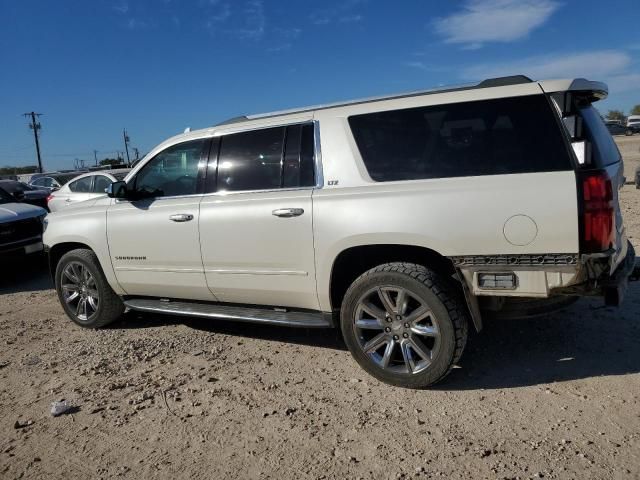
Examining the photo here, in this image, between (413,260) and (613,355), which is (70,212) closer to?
(413,260)

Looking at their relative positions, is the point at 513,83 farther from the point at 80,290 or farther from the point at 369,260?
the point at 80,290

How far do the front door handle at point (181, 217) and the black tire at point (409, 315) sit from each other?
1589 millimetres

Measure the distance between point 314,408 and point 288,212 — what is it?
140cm

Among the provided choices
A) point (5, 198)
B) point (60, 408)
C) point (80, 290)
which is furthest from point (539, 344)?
point (5, 198)

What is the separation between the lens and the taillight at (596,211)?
3.05 meters

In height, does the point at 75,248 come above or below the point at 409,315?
above

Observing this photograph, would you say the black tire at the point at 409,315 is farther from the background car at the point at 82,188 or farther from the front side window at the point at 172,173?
the background car at the point at 82,188

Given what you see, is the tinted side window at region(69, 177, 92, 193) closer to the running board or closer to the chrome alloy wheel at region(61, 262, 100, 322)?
the chrome alloy wheel at region(61, 262, 100, 322)

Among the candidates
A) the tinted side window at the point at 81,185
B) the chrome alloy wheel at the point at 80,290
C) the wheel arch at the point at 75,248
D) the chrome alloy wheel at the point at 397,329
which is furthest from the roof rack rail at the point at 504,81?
the tinted side window at the point at 81,185

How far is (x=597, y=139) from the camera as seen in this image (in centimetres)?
333

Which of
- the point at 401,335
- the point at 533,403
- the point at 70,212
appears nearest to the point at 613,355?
the point at 533,403

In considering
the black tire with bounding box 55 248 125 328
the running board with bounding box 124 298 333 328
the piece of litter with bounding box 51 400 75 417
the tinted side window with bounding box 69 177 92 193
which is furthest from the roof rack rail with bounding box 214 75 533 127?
the tinted side window with bounding box 69 177 92 193

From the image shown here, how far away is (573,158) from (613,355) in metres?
1.81

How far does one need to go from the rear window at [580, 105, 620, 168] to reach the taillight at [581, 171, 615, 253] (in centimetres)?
11
